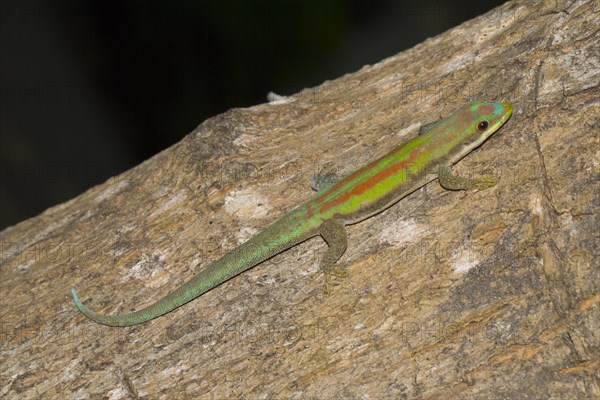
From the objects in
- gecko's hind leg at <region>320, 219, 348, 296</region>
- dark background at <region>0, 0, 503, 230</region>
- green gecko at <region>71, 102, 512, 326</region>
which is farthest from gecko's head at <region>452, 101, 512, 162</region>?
dark background at <region>0, 0, 503, 230</region>

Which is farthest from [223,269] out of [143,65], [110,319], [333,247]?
[143,65]

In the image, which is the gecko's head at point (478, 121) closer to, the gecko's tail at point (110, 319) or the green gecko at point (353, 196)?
the green gecko at point (353, 196)

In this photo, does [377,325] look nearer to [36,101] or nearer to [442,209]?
[442,209]

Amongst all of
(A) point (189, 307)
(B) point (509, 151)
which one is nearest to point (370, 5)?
(B) point (509, 151)

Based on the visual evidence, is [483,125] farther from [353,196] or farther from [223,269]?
[223,269]

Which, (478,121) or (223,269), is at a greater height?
(478,121)

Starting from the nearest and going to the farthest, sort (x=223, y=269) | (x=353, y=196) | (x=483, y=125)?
(x=483, y=125) < (x=223, y=269) < (x=353, y=196)

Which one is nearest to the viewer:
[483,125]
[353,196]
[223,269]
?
[483,125]

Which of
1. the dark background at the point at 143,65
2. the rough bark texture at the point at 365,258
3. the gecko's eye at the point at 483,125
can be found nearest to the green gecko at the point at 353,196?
the gecko's eye at the point at 483,125

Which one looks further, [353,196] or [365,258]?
[353,196]
